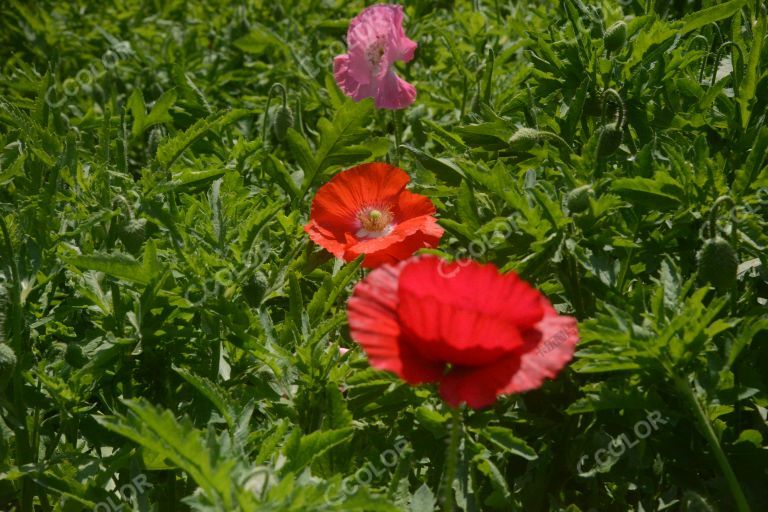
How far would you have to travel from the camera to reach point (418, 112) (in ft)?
10.5

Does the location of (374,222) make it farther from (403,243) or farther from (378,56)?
(378,56)

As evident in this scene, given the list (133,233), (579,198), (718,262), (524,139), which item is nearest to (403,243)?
(524,139)

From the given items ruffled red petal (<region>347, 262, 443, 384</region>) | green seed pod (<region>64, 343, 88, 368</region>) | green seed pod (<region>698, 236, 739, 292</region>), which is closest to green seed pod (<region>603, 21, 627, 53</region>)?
green seed pod (<region>698, 236, 739, 292</region>)

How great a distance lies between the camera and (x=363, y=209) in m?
2.30

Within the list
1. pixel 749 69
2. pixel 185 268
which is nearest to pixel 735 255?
pixel 749 69

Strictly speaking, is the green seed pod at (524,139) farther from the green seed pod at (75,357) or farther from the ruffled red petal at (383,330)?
the green seed pod at (75,357)

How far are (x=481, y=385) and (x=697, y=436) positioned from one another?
695 millimetres

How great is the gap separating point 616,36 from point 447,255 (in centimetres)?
66

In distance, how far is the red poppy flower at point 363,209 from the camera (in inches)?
86.6

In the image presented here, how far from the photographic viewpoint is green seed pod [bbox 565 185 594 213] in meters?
1.79

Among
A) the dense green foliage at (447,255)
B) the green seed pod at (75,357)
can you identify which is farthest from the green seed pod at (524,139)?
the green seed pod at (75,357)

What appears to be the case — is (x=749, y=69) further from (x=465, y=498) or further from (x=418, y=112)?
(x=418, y=112)

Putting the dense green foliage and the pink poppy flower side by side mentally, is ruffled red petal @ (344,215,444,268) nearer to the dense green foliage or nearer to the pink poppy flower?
the dense green foliage

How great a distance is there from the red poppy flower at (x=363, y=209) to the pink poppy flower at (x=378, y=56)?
1.39 ft
